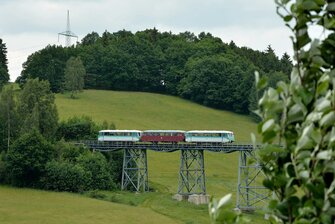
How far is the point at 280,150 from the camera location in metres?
4.24

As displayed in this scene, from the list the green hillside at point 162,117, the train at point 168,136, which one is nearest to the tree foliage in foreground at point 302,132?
the train at point 168,136

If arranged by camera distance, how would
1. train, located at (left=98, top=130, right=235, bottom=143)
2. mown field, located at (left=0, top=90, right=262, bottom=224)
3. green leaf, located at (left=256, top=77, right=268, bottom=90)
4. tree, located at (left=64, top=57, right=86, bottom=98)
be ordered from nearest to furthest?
green leaf, located at (left=256, top=77, right=268, bottom=90), mown field, located at (left=0, top=90, right=262, bottom=224), train, located at (left=98, top=130, right=235, bottom=143), tree, located at (left=64, top=57, right=86, bottom=98)

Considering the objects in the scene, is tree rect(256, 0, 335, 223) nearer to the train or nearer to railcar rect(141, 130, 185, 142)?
the train

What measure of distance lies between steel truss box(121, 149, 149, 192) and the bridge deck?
0.91 meters

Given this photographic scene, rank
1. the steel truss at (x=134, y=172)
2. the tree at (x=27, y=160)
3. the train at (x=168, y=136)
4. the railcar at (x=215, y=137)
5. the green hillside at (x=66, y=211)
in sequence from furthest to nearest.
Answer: the train at (x=168, y=136), the railcar at (x=215, y=137), the steel truss at (x=134, y=172), the tree at (x=27, y=160), the green hillside at (x=66, y=211)

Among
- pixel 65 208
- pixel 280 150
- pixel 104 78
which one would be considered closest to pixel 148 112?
pixel 104 78

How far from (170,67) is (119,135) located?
2518 inches

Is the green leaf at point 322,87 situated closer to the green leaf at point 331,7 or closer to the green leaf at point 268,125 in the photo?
the green leaf at point 268,125

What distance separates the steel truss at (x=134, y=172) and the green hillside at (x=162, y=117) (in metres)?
5.38

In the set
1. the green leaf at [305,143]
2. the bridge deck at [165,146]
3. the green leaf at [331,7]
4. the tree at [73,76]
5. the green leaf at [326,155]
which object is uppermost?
the tree at [73,76]

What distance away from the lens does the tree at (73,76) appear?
114625 millimetres

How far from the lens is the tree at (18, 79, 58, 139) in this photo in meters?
73.4

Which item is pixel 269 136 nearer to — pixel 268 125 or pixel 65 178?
pixel 268 125

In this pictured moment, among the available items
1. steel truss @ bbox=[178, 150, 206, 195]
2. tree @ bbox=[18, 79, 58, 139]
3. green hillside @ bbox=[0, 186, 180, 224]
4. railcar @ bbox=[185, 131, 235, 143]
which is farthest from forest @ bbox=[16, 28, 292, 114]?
green hillside @ bbox=[0, 186, 180, 224]
